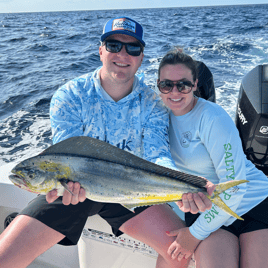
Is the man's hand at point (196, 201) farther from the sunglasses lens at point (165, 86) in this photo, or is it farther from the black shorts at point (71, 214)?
the sunglasses lens at point (165, 86)

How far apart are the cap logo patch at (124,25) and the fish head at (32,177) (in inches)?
50.1

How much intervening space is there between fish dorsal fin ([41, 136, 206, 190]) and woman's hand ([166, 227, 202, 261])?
1.78 ft

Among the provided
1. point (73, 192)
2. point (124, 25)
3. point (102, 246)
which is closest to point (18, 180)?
point (73, 192)

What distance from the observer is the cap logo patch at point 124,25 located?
217cm

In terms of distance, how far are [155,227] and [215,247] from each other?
0.45 m

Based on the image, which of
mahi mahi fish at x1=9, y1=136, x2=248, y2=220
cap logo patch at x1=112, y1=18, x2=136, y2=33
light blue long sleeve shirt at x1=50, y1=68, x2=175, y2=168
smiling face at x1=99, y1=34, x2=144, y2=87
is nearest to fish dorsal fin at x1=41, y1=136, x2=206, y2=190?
mahi mahi fish at x1=9, y1=136, x2=248, y2=220

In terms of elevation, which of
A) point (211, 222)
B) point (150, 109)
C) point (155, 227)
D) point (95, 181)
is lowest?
point (155, 227)

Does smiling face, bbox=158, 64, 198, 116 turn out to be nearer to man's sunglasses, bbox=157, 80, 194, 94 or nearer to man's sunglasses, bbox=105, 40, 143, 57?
man's sunglasses, bbox=157, 80, 194, 94

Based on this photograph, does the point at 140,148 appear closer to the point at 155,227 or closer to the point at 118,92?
the point at 118,92

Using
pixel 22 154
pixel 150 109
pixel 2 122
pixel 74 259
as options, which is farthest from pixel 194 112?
pixel 2 122

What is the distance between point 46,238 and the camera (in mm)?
1834

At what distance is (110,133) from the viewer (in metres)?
2.26

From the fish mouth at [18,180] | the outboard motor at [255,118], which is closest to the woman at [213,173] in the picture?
the outboard motor at [255,118]

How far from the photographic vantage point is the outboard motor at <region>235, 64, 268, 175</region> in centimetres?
289
